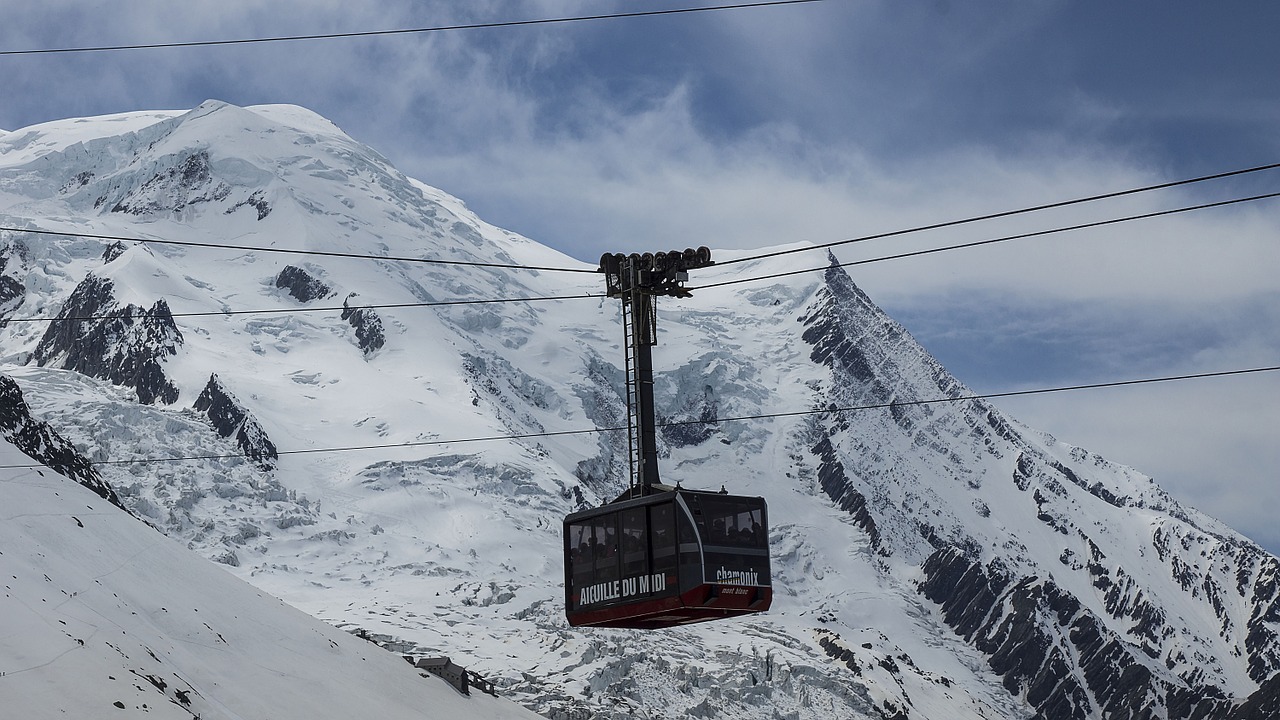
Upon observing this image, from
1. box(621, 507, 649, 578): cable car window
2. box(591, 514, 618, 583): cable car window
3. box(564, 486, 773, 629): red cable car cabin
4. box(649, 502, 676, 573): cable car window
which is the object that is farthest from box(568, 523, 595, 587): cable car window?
box(649, 502, 676, 573): cable car window

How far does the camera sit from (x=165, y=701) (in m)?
102

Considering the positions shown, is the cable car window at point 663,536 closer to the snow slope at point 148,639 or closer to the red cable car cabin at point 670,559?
the red cable car cabin at point 670,559

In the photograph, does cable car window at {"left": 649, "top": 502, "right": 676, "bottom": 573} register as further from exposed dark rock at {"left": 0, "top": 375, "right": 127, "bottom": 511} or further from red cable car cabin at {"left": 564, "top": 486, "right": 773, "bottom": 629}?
exposed dark rock at {"left": 0, "top": 375, "right": 127, "bottom": 511}

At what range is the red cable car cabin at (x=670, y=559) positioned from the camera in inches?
1533

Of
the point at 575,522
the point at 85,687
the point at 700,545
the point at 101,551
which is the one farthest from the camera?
the point at 101,551

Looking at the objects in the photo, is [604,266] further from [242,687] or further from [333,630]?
[333,630]

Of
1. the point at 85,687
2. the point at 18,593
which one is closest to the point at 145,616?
the point at 18,593

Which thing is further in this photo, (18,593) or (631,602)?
(18,593)

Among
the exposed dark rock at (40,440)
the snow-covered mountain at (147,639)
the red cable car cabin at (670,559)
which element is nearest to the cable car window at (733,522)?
the red cable car cabin at (670,559)

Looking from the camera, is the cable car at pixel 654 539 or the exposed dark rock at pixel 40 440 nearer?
the cable car at pixel 654 539

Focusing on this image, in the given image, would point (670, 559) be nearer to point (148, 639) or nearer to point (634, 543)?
point (634, 543)

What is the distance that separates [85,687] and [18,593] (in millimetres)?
15304

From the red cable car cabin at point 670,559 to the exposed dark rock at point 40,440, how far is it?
154 m

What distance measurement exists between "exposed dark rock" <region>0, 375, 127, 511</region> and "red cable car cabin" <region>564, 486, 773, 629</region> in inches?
6049
